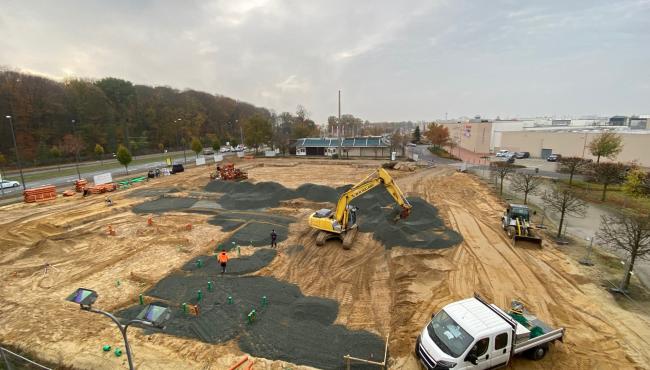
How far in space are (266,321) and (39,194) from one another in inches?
1254

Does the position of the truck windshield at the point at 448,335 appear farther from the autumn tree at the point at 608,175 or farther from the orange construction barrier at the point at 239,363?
the autumn tree at the point at 608,175

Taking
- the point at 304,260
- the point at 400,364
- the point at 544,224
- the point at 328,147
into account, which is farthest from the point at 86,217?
the point at 328,147

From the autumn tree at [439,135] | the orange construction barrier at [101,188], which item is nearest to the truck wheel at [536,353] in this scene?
the orange construction barrier at [101,188]

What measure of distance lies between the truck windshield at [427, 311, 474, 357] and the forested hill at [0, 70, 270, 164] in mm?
66955

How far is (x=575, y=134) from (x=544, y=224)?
39.3 m

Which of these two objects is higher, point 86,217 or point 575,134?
point 575,134

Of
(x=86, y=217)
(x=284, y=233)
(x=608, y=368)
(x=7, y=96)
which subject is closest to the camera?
(x=608, y=368)

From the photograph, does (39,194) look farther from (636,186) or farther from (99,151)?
(636,186)

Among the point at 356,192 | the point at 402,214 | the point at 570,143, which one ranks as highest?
the point at 570,143

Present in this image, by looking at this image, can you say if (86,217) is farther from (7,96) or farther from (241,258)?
(7,96)

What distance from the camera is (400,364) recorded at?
8531 millimetres

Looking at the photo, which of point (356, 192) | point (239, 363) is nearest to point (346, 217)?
point (356, 192)

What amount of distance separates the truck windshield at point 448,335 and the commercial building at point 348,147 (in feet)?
169

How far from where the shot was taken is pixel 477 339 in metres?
7.41
